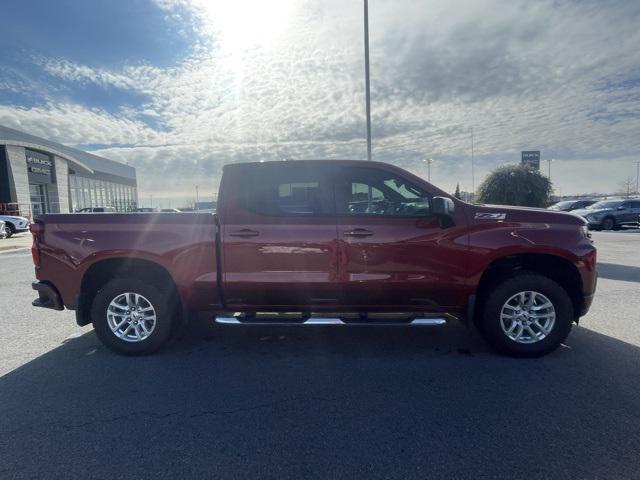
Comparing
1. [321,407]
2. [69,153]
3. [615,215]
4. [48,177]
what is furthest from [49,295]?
[69,153]

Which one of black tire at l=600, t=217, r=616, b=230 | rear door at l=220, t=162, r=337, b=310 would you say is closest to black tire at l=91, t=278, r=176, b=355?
rear door at l=220, t=162, r=337, b=310

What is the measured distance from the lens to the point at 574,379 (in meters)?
3.33

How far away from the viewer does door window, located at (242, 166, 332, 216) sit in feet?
13.0

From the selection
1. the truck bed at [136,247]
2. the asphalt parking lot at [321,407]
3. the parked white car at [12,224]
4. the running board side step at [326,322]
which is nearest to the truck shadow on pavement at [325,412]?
the asphalt parking lot at [321,407]

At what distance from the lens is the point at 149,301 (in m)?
3.97

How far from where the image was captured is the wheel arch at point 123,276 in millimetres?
4059

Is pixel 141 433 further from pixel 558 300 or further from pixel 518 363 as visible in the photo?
pixel 558 300

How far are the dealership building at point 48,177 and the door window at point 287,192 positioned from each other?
34.6 metres

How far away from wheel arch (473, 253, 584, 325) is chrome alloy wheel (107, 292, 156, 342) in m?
3.43

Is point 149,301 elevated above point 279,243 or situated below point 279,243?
below

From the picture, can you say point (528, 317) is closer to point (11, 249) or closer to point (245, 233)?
point (245, 233)

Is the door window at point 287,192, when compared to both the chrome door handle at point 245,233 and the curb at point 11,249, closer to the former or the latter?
the chrome door handle at point 245,233

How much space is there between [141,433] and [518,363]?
131 inches

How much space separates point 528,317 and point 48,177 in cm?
4918
